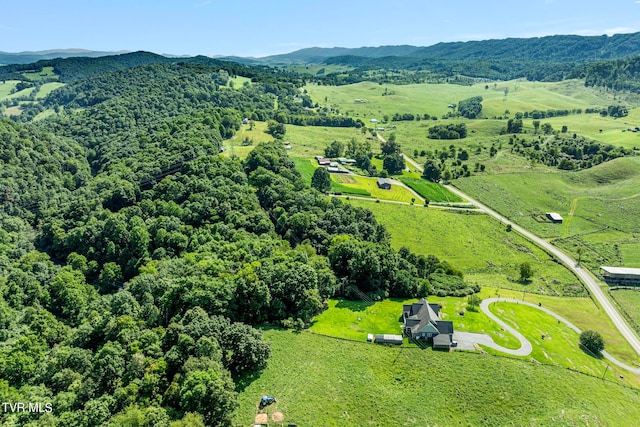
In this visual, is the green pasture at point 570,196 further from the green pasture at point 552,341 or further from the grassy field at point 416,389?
the grassy field at point 416,389

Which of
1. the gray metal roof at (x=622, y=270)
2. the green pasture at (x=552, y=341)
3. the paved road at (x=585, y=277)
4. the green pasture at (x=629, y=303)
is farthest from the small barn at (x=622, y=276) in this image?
the green pasture at (x=552, y=341)

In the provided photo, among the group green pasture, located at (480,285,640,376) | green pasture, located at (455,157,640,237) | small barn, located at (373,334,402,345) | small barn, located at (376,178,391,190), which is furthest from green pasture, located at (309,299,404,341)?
small barn, located at (376,178,391,190)

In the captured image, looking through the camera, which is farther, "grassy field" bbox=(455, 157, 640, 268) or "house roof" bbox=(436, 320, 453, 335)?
"grassy field" bbox=(455, 157, 640, 268)

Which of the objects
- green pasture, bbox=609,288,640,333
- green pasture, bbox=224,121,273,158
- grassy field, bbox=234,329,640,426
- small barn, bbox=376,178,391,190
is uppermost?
→ green pasture, bbox=224,121,273,158

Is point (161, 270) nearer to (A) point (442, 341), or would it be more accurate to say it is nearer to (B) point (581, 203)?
(A) point (442, 341)

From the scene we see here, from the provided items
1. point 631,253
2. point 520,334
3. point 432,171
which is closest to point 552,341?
point 520,334

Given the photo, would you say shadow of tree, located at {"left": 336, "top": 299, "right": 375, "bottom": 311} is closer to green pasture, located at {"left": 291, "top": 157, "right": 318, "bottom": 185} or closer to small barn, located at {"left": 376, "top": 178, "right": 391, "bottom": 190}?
green pasture, located at {"left": 291, "top": 157, "right": 318, "bottom": 185}

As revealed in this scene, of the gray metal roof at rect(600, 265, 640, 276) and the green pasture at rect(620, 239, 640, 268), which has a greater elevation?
the gray metal roof at rect(600, 265, 640, 276)
